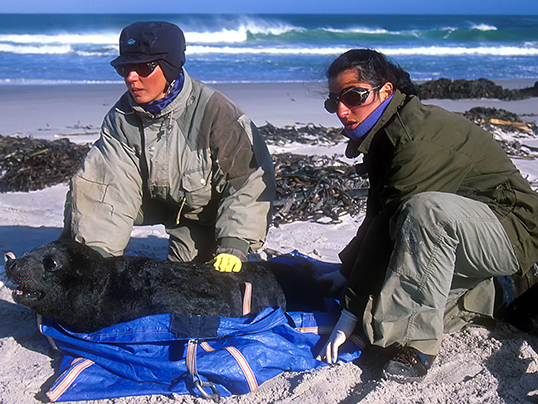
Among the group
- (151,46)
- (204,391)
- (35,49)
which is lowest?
(204,391)

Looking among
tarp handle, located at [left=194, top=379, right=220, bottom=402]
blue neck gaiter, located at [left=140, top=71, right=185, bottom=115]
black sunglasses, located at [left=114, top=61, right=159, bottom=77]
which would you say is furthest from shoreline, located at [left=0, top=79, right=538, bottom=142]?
tarp handle, located at [left=194, top=379, right=220, bottom=402]

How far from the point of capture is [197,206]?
3914 mm

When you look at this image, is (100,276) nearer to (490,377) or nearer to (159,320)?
(159,320)

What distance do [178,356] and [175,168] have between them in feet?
4.45

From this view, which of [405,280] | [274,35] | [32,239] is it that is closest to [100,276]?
[405,280]

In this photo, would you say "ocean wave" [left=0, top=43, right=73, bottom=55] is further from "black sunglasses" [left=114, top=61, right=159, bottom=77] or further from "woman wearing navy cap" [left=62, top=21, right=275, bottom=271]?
"black sunglasses" [left=114, top=61, right=159, bottom=77]

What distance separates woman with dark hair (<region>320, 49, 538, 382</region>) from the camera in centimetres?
268

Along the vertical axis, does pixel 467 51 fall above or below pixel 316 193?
above

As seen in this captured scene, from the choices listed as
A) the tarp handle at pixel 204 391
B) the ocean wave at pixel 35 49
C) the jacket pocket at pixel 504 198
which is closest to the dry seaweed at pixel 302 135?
the jacket pocket at pixel 504 198

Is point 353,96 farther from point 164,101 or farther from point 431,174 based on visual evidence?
point 164,101

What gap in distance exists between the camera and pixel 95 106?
37.0ft

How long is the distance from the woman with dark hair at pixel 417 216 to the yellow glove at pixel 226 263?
745mm

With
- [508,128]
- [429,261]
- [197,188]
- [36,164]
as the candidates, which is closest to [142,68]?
[197,188]

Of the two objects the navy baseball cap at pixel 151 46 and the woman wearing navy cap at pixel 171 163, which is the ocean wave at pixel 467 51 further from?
the navy baseball cap at pixel 151 46
